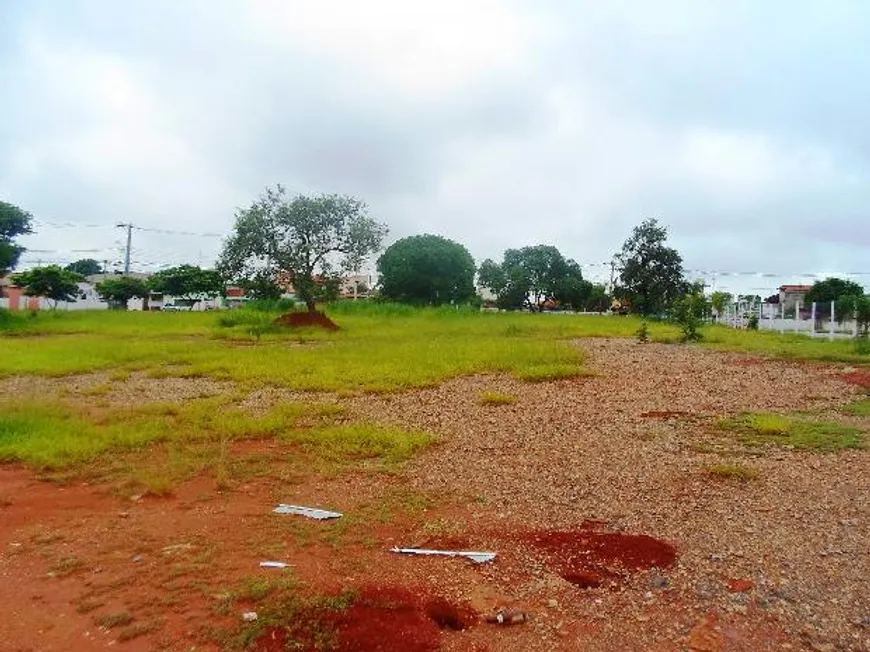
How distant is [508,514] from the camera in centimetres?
613

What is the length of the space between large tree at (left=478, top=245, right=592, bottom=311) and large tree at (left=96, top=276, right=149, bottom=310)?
32987 millimetres

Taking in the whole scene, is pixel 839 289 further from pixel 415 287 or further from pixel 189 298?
pixel 189 298

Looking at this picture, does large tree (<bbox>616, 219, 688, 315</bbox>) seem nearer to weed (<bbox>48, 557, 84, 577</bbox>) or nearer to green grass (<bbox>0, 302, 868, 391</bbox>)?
green grass (<bbox>0, 302, 868, 391</bbox>)

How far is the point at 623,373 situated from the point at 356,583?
10.9m

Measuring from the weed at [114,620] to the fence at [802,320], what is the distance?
28.4 meters

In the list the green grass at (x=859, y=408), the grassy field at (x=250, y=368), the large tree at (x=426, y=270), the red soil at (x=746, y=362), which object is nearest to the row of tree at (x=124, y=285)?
the large tree at (x=426, y=270)

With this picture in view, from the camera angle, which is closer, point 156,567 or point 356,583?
point 356,583

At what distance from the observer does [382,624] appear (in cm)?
409

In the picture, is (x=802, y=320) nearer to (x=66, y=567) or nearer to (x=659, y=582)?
(x=659, y=582)

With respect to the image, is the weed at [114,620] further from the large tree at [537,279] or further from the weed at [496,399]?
the large tree at [537,279]

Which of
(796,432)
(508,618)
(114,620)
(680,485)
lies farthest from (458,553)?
(796,432)

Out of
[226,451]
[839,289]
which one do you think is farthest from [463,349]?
Answer: [839,289]

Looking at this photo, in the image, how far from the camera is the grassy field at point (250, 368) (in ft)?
Answer: 28.4

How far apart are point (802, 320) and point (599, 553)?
29.7 metres
